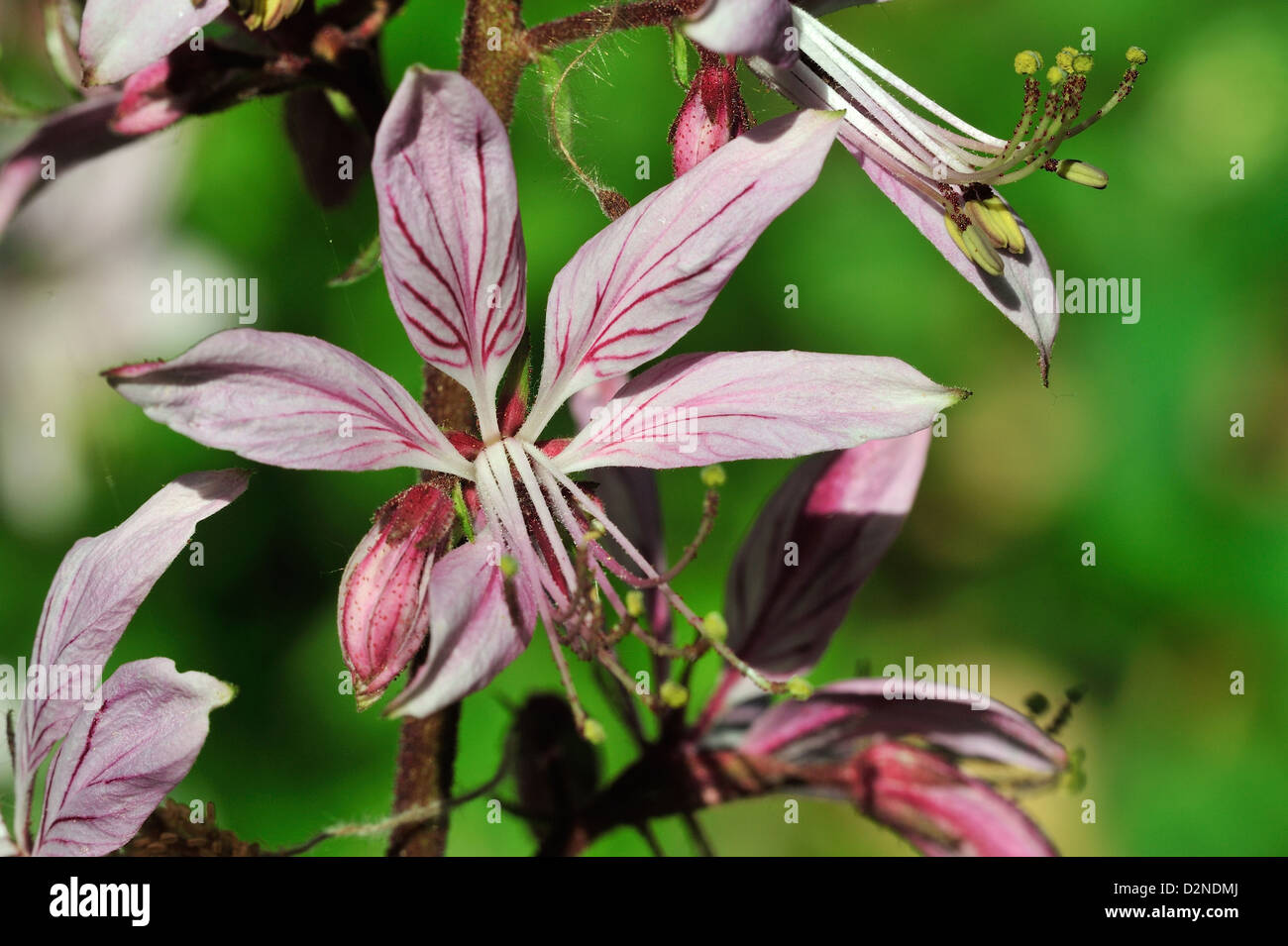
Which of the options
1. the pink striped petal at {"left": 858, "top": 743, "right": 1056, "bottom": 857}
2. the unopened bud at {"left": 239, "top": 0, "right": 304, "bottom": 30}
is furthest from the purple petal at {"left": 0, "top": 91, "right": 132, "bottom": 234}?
the pink striped petal at {"left": 858, "top": 743, "right": 1056, "bottom": 857}

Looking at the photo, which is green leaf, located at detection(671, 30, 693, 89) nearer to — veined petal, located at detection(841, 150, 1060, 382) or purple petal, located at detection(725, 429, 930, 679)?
veined petal, located at detection(841, 150, 1060, 382)

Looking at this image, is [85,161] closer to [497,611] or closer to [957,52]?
[497,611]

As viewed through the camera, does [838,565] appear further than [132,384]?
Yes

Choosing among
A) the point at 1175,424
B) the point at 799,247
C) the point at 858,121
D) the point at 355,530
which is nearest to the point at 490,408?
the point at 858,121

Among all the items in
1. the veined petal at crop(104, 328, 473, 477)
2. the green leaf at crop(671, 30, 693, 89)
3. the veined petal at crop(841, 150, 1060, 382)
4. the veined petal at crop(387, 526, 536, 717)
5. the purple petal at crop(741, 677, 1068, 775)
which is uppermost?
the green leaf at crop(671, 30, 693, 89)

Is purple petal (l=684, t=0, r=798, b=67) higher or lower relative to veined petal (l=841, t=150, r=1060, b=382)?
higher
